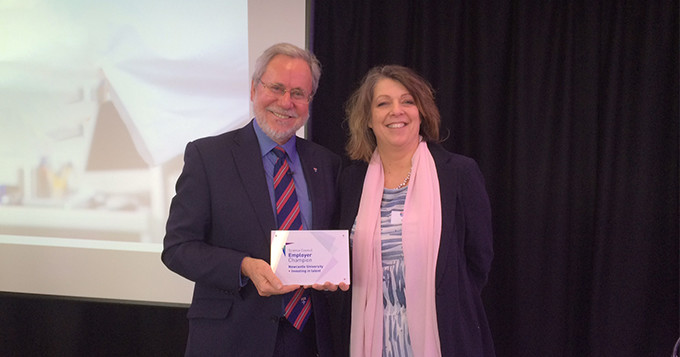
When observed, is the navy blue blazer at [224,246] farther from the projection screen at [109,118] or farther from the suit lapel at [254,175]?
the projection screen at [109,118]

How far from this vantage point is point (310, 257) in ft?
6.01

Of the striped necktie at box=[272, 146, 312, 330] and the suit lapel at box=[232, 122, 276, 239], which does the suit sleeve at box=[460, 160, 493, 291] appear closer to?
the striped necktie at box=[272, 146, 312, 330]

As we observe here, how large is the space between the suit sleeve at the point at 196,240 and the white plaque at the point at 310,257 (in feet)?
0.49

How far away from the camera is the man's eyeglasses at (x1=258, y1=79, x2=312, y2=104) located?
6.89 feet

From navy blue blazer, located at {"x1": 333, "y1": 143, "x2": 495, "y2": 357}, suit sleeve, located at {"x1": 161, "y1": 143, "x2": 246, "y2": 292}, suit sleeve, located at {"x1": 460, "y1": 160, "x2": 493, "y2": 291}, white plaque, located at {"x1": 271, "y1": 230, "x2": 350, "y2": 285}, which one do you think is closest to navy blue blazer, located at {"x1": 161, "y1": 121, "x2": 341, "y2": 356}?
suit sleeve, located at {"x1": 161, "y1": 143, "x2": 246, "y2": 292}

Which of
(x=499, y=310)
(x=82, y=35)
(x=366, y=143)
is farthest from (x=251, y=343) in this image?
(x=82, y=35)

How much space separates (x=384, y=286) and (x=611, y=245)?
6.31 ft

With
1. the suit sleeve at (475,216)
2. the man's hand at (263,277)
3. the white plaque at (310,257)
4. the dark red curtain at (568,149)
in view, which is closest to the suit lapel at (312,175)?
the white plaque at (310,257)

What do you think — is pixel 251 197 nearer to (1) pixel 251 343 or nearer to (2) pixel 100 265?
(1) pixel 251 343

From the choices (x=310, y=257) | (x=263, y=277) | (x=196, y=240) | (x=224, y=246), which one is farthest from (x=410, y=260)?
(x=196, y=240)

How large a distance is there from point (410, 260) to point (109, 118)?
8.25 ft

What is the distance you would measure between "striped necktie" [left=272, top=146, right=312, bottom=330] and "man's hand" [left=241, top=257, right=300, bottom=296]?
19 centimetres

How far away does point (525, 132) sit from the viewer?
3346 mm

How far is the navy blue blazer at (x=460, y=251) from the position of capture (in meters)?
2.02
